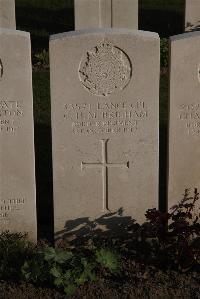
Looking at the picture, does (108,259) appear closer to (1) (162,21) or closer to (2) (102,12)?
(2) (102,12)

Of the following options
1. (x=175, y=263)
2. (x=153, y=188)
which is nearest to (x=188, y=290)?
(x=175, y=263)

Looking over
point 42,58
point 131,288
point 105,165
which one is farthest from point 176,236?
point 42,58

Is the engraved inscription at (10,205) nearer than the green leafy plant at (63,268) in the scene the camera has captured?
No

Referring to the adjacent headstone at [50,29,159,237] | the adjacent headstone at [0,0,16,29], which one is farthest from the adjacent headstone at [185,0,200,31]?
the adjacent headstone at [50,29,159,237]

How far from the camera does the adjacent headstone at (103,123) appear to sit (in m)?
5.14

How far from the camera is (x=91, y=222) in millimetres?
5676

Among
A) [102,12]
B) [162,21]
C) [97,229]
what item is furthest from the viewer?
[162,21]

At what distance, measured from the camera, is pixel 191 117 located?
537cm

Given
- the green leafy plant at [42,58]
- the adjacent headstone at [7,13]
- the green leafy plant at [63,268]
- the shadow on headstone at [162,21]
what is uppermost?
the shadow on headstone at [162,21]

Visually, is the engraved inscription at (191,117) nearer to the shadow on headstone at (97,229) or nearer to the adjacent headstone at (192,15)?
the shadow on headstone at (97,229)

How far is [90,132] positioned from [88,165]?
0.32 meters

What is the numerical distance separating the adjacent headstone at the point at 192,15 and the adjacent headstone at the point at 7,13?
338 cm

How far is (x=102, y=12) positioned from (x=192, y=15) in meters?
1.78

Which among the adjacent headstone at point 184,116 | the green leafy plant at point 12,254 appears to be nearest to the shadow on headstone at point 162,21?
the adjacent headstone at point 184,116
